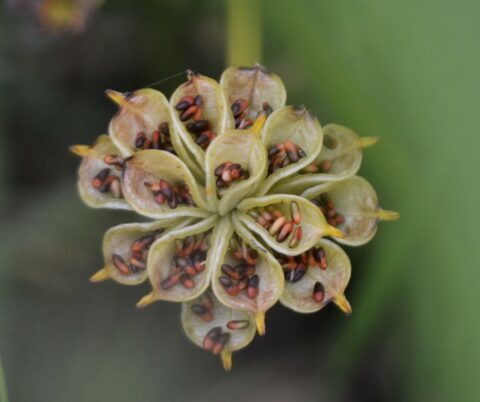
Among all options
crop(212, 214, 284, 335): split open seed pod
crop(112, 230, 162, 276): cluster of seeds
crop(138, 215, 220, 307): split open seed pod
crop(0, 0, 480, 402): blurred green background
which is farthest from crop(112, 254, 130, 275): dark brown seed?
crop(0, 0, 480, 402): blurred green background

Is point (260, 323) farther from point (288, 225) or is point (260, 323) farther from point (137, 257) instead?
point (137, 257)

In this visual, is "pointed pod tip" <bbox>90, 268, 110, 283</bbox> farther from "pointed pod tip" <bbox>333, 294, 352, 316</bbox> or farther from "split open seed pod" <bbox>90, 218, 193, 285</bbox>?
"pointed pod tip" <bbox>333, 294, 352, 316</bbox>

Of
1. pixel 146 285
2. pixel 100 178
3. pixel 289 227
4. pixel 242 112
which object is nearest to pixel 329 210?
pixel 289 227

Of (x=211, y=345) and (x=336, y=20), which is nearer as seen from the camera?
(x=336, y=20)

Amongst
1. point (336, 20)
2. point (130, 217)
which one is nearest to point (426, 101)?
point (336, 20)

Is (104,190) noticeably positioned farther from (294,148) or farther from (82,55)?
(82,55)

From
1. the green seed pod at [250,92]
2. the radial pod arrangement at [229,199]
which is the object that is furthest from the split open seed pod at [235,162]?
the green seed pod at [250,92]

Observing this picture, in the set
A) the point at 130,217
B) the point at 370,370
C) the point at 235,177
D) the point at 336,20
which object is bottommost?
the point at 370,370
